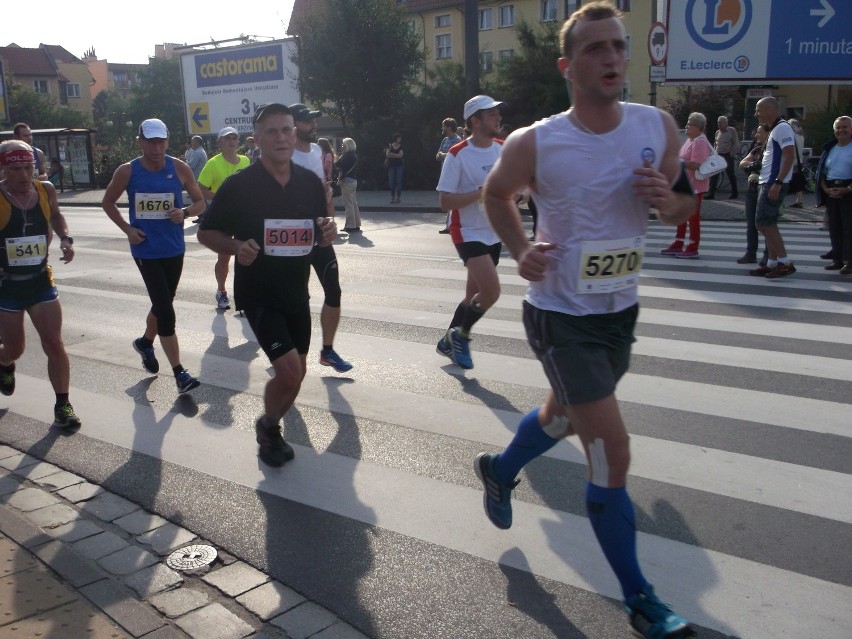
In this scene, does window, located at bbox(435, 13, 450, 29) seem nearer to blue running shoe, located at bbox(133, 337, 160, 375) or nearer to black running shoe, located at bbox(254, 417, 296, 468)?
blue running shoe, located at bbox(133, 337, 160, 375)

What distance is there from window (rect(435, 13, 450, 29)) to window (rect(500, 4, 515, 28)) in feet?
14.6

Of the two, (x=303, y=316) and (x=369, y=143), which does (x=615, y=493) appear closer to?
(x=303, y=316)

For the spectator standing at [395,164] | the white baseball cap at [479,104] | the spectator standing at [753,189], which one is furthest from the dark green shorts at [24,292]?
the spectator standing at [395,164]

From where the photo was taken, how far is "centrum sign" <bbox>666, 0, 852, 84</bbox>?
2719cm

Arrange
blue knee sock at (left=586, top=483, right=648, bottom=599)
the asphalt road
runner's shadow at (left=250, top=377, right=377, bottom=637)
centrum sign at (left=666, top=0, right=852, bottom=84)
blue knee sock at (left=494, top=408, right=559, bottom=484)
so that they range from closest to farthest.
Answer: blue knee sock at (left=586, top=483, right=648, bottom=599) < the asphalt road < runner's shadow at (left=250, top=377, right=377, bottom=637) < blue knee sock at (left=494, top=408, right=559, bottom=484) < centrum sign at (left=666, top=0, right=852, bottom=84)

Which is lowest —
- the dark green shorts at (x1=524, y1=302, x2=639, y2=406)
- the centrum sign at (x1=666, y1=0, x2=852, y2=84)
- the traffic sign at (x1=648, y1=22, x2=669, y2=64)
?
the dark green shorts at (x1=524, y1=302, x2=639, y2=406)

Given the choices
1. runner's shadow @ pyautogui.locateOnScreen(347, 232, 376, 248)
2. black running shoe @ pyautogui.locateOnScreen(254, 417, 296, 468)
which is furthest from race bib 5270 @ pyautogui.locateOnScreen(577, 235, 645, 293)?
runner's shadow @ pyautogui.locateOnScreen(347, 232, 376, 248)

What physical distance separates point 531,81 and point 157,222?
25.9 meters

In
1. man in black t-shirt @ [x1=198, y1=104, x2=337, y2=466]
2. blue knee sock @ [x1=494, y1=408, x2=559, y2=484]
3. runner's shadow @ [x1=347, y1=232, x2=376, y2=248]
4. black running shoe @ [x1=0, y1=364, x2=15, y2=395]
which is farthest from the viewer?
runner's shadow @ [x1=347, y1=232, x2=376, y2=248]

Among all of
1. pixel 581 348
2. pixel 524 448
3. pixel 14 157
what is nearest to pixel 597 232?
pixel 581 348

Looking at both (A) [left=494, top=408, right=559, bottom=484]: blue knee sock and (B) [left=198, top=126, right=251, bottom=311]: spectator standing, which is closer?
(A) [left=494, top=408, right=559, bottom=484]: blue knee sock

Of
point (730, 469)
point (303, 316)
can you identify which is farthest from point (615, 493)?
point (303, 316)

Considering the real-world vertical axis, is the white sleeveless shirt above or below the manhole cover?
above

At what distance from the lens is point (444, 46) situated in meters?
58.0
